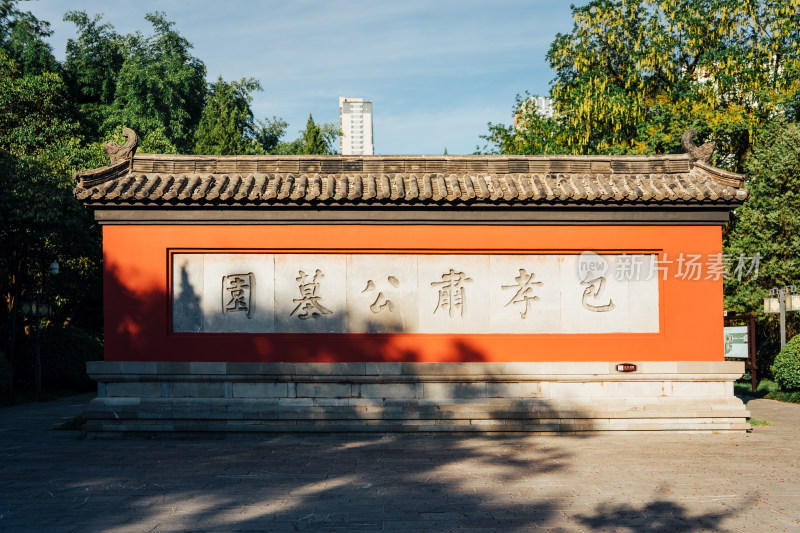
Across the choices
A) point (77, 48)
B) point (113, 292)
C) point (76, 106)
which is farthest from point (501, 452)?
point (77, 48)

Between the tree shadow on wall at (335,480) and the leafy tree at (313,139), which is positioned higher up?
the leafy tree at (313,139)

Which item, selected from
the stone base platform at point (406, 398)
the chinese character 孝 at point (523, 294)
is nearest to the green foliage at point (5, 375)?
the stone base platform at point (406, 398)

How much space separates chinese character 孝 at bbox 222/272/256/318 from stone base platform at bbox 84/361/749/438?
81 centimetres

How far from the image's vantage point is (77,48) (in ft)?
98.8

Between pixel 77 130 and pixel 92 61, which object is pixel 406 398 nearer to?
pixel 77 130

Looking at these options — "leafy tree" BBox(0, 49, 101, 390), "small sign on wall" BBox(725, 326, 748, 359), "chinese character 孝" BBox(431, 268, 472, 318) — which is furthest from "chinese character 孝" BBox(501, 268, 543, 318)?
"leafy tree" BBox(0, 49, 101, 390)

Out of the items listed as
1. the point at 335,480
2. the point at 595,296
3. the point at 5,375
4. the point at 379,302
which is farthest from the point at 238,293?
the point at 5,375

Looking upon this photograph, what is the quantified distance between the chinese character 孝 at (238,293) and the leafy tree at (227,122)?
74.8 feet

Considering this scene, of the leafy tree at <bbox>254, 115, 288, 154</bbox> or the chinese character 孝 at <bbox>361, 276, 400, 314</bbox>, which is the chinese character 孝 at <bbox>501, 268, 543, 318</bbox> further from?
the leafy tree at <bbox>254, 115, 288, 154</bbox>

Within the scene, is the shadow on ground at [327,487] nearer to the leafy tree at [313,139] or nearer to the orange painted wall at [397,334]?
the orange painted wall at [397,334]

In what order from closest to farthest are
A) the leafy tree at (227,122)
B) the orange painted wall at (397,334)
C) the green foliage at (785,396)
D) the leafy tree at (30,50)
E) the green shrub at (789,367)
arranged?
the orange painted wall at (397,334) → the green foliage at (785,396) → the green shrub at (789,367) → the leafy tree at (30,50) → the leafy tree at (227,122)

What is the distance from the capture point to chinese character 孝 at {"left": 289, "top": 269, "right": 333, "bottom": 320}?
10.1 meters

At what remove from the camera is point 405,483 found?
707 cm

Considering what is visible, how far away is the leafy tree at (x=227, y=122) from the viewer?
31781 mm
